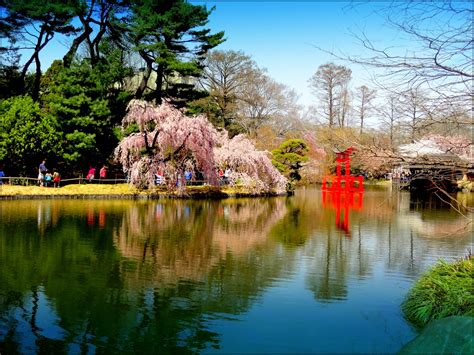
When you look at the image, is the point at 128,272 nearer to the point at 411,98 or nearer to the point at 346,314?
the point at 346,314

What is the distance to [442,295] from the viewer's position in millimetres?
5559

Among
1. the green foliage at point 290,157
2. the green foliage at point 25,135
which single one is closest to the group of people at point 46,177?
the green foliage at point 25,135

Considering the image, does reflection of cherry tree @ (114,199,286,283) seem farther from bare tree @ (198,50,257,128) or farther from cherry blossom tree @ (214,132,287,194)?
bare tree @ (198,50,257,128)

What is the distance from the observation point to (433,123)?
3.78 metres

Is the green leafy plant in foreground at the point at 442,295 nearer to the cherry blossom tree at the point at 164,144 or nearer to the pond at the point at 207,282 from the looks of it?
the pond at the point at 207,282

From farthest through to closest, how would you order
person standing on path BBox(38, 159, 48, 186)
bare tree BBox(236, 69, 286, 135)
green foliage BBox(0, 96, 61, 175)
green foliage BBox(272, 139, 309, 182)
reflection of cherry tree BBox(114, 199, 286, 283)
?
bare tree BBox(236, 69, 286, 135) < green foliage BBox(272, 139, 309, 182) < person standing on path BBox(38, 159, 48, 186) < green foliage BBox(0, 96, 61, 175) < reflection of cherry tree BBox(114, 199, 286, 283)

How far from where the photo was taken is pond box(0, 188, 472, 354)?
4.87 m

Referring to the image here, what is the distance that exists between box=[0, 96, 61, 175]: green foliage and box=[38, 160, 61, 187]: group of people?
0.62 m

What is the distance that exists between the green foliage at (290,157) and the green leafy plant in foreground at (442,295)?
19.5m

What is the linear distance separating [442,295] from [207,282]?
3.05 m

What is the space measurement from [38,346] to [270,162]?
19.3 meters

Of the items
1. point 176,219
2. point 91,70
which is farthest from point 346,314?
point 91,70

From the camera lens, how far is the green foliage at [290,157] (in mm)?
25786

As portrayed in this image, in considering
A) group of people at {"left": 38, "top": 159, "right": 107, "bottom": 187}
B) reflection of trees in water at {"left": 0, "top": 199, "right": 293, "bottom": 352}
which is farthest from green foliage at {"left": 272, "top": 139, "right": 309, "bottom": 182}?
reflection of trees in water at {"left": 0, "top": 199, "right": 293, "bottom": 352}
